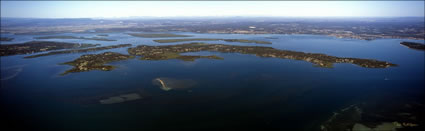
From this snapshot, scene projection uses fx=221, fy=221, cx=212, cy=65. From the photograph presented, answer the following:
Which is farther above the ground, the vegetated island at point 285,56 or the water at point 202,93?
the vegetated island at point 285,56

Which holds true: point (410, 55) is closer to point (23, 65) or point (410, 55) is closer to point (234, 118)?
point (234, 118)

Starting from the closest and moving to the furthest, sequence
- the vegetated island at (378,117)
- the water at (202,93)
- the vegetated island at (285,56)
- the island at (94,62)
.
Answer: the vegetated island at (378,117) → the water at (202,93) → the island at (94,62) → the vegetated island at (285,56)

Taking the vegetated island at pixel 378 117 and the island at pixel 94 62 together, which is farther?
the island at pixel 94 62

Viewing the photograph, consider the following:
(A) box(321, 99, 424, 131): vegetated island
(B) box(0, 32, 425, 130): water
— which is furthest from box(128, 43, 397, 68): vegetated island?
(A) box(321, 99, 424, 131): vegetated island

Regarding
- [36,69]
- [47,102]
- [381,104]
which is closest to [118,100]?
[47,102]

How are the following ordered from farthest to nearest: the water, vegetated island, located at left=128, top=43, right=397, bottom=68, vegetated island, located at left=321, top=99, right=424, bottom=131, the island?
vegetated island, located at left=128, top=43, right=397, bottom=68
the island
the water
vegetated island, located at left=321, top=99, right=424, bottom=131

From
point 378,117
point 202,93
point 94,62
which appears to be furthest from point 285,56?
point 94,62

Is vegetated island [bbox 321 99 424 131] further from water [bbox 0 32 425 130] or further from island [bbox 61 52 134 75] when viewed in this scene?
island [bbox 61 52 134 75]

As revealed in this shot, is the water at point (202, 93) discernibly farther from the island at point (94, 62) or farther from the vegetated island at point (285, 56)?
the vegetated island at point (285, 56)

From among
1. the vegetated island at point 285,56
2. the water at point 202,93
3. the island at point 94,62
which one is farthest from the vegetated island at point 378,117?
the island at point 94,62

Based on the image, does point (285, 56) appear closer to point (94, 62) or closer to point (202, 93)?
point (202, 93)
